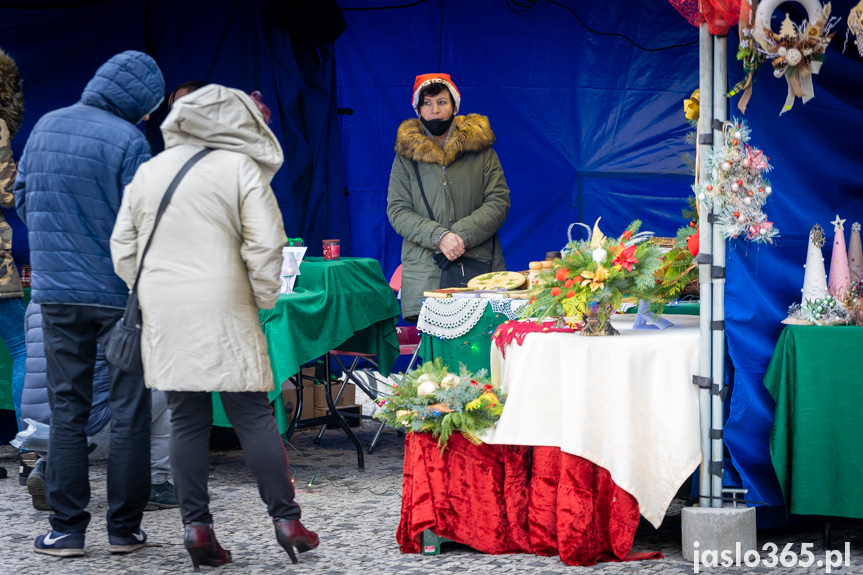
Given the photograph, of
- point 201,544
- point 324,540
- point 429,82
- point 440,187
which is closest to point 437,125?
point 429,82

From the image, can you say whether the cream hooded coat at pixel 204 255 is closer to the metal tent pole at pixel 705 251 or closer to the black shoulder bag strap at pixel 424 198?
the metal tent pole at pixel 705 251

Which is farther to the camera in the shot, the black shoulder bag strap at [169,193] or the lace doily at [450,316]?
the lace doily at [450,316]

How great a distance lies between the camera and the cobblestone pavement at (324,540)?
3846 mm

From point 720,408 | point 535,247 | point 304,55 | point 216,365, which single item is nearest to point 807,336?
point 720,408

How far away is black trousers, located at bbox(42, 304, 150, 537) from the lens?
4031 mm

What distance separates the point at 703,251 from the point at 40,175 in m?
2.66

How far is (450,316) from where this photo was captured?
17.0 feet

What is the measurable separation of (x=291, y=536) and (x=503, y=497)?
859 mm

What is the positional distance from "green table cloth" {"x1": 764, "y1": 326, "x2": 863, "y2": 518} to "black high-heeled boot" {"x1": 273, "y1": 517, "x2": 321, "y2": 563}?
184 cm

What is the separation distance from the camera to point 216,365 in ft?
12.0

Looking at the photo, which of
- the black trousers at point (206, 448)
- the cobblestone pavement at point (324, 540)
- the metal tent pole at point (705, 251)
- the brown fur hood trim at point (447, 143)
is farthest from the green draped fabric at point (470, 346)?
the black trousers at point (206, 448)

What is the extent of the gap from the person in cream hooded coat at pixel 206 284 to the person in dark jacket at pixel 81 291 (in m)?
0.32

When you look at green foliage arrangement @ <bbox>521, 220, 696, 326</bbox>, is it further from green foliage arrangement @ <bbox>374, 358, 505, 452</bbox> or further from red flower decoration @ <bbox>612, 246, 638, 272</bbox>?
green foliage arrangement @ <bbox>374, 358, 505, 452</bbox>

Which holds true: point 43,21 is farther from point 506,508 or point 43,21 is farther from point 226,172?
point 506,508
